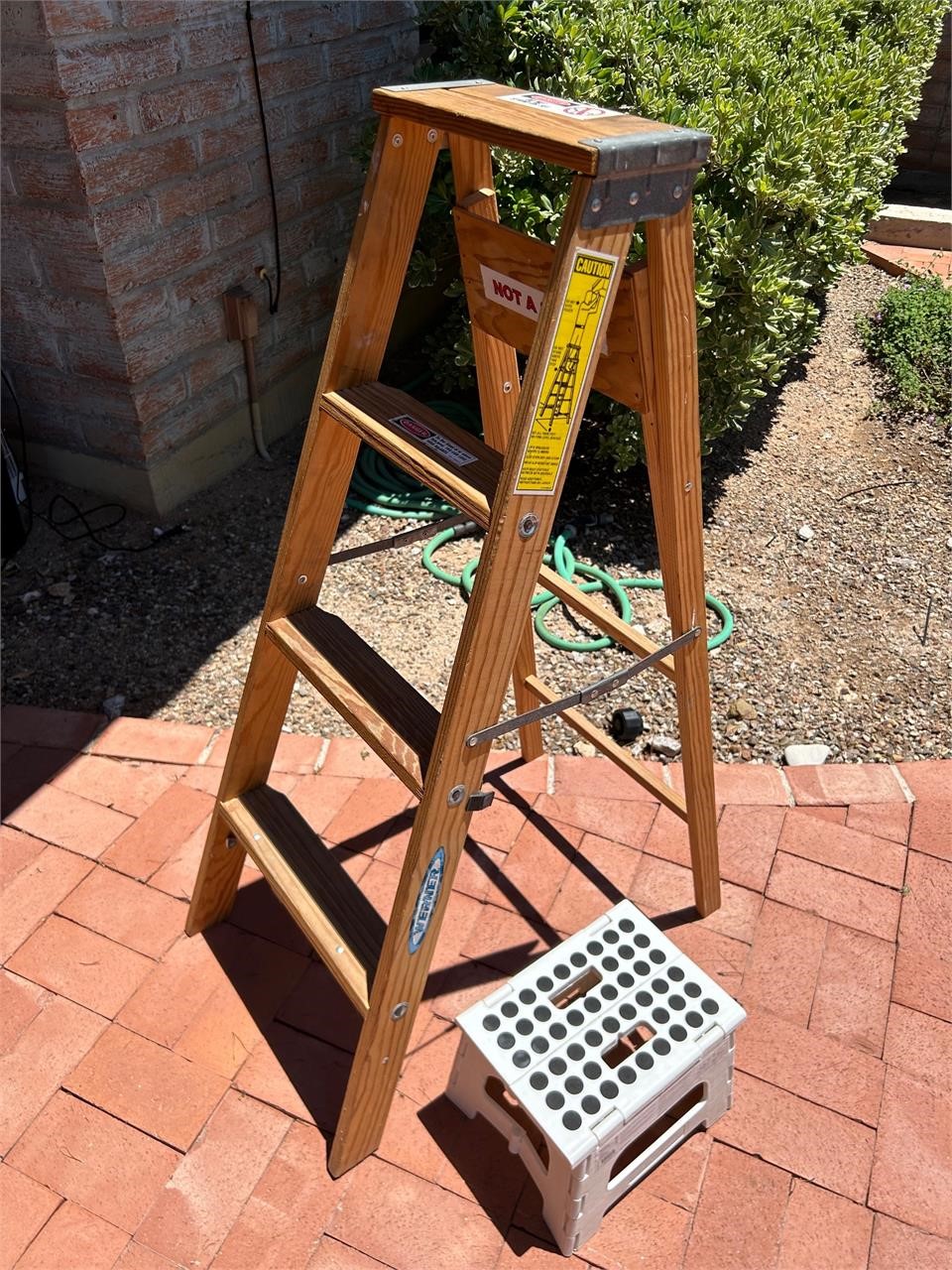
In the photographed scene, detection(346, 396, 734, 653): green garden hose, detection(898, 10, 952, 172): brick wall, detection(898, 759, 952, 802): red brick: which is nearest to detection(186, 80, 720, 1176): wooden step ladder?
detection(898, 759, 952, 802): red brick

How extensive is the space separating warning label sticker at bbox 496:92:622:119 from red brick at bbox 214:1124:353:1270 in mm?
1972

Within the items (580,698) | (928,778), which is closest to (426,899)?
(580,698)

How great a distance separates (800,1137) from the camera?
6.99 ft

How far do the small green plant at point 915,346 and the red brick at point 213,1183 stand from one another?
13.8 ft

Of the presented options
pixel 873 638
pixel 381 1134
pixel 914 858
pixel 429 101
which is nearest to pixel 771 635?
pixel 873 638

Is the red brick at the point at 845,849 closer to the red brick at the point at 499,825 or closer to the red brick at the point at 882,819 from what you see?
the red brick at the point at 882,819

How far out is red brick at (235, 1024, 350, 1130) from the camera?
7.05 feet

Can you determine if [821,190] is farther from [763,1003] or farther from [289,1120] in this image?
[289,1120]

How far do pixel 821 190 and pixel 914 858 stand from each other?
272 cm

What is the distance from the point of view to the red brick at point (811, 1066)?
2.20 m

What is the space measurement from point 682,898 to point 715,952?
0.16 meters

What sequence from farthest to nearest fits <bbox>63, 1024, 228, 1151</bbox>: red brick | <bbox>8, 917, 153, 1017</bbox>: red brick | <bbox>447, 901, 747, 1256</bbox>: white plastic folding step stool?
<bbox>8, 917, 153, 1017</bbox>: red brick
<bbox>63, 1024, 228, 1151</bbox>: red brick
<bbox>447, 901, 747, 1256</bbox>: white plastic folding step stool

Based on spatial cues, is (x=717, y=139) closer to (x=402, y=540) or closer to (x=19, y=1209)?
(x=402, y=540)

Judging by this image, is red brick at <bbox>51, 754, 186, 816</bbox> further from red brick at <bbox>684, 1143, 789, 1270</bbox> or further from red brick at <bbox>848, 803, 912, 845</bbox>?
red brick at <bbox>848, 803, 912, 845</bbox>
